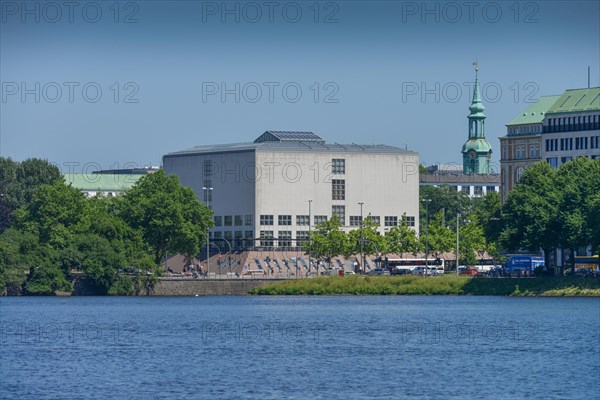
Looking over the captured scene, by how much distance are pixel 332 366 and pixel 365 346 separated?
35.8 ft

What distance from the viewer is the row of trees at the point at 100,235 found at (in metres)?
149

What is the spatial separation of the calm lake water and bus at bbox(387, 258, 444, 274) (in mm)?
58634

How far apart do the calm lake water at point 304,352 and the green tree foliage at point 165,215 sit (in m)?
40.9

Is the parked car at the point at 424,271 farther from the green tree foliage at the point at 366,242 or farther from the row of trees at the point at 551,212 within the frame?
the row of trees at the point at 551,212

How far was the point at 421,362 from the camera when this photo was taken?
75312 mm

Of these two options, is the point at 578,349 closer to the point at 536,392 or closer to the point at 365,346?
the point at 365,346

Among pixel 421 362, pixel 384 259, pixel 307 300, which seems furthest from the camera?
pixel 384 259

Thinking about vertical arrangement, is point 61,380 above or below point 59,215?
below

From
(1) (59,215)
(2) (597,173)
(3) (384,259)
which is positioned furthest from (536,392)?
(3) (384,259)

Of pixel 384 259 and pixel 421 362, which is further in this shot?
pixel 384 259

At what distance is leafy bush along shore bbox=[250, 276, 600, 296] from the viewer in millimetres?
137875
